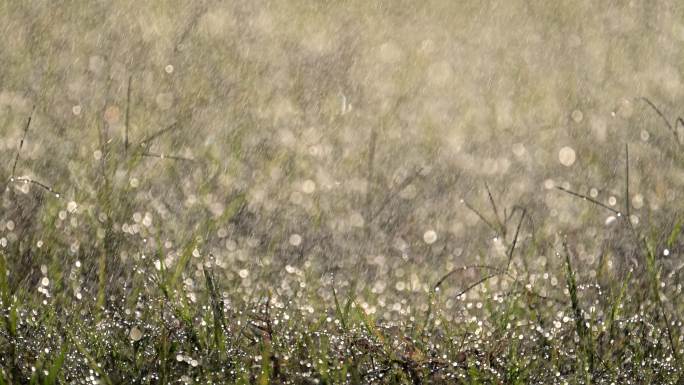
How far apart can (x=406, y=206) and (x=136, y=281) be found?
771 millimetres

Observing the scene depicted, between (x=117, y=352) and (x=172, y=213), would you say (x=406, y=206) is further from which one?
(x=117, y=352)

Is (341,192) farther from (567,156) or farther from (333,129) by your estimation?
(567,156)

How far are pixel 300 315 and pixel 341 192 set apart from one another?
717 mm

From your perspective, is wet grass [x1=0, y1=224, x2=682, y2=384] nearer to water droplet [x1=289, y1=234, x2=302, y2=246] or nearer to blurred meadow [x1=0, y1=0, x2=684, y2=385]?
blurred meadow [x1=0, y1=0, x2=684, y2=385]

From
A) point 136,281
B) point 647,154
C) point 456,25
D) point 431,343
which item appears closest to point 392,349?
point 431,343

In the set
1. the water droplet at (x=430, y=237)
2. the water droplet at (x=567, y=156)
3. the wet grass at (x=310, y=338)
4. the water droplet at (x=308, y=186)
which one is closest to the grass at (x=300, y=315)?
the wet grass at (x=310, y=338)

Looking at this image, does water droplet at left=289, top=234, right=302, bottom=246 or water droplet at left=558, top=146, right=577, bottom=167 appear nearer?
water droplet at left=289, top=234, right=302, bottom=246

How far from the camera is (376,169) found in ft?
8.39

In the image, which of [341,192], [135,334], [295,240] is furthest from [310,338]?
[341,192]

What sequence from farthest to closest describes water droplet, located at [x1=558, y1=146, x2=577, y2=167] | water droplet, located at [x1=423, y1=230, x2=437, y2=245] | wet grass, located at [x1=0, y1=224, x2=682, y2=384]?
water droplet, located at [x1=558, y1=146, x2=577, y2=167], water droplet, located at [x1=423, y1=230, x2=437, y2=245], wet grass, located at [x1=0, y1=224, x2=682, y2=384]

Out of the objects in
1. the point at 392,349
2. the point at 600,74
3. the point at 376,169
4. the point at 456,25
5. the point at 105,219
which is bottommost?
the point at 392,349

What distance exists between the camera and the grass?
5.06 feet

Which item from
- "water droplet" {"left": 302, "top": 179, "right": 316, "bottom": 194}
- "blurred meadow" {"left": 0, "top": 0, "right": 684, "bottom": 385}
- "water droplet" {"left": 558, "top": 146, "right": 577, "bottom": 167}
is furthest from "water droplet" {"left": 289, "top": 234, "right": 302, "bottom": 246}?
"water droplet" {"left": 558, "top": 146, "right": 577, "bottom": 167}

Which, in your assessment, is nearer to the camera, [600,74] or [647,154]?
[647,154]
